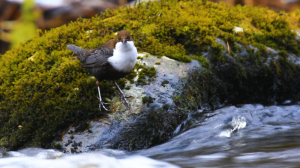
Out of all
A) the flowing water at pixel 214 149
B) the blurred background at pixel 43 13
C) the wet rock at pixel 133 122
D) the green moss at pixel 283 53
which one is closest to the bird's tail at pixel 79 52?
the wet rock at pixel 133 122

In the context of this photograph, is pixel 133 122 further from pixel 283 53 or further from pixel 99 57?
pixel 283 53

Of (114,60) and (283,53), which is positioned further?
(283,53)

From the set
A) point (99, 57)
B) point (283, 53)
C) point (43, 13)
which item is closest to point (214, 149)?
point (99, 57)

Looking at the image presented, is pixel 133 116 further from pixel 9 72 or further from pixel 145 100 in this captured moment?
pixel 9 72

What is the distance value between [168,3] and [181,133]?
2.20 m

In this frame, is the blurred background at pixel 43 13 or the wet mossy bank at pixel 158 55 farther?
the blurred background at pixel 43 13

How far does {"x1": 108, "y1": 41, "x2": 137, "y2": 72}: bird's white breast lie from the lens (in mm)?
3160

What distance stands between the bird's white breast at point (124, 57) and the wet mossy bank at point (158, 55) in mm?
334

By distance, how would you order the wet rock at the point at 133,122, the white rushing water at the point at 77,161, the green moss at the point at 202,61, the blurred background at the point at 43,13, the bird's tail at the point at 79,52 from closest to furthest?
the white rushing water at the point at 77,161 < the wet rock at the point at 133,122 < the bird's tail at the point at 79,52 < the green moss at the point at 202,61 < the blurred background at the point at 43,13

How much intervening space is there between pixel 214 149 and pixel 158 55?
1.32m

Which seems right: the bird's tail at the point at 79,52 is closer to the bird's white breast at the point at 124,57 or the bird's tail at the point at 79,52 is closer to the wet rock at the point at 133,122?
the bird's white breast at the point at 124,57

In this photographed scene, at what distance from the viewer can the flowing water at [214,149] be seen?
267 cm

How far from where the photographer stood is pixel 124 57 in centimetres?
317

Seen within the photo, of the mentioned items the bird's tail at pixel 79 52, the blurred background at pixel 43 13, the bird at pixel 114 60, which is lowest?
the bird at pixel 114 60
